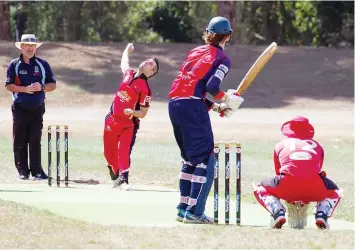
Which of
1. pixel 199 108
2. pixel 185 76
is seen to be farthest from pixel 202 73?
pixel 199 108

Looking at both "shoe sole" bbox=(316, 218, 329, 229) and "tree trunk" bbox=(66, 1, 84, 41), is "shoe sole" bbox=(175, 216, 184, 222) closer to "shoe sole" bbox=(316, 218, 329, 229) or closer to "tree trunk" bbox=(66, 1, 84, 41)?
"shoe sole" bbox=(316, 218, 329, 229)

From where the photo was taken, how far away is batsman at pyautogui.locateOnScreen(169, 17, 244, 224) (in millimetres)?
10055

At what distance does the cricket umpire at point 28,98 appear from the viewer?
14234mm

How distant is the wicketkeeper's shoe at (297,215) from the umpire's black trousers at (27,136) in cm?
530

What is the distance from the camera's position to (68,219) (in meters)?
9.67

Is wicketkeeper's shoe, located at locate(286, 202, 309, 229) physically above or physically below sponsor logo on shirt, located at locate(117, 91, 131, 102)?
below

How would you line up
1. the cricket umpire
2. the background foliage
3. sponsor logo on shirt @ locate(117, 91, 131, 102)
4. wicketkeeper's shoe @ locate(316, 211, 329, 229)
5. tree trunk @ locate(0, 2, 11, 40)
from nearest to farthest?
1. wicketkeeper's shoe @ locate(316, 211, 329, 229)
2. sponsor logo on shirt @ locate(117, 91, 131, 102)
3. the cricket umpire
4. tree trunk @ locate(0, 2, 11, 40)
5. the background foliage

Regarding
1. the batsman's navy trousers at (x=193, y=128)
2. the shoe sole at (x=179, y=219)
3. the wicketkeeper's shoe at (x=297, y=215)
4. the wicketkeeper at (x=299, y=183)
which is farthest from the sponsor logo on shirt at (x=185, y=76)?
the wicketkeeper's shoe at (x=297, y=215)

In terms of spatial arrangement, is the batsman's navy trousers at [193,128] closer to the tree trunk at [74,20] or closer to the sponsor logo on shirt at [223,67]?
the sponsor logo on shirt at [223,67]

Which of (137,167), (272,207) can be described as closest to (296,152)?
(272,207)

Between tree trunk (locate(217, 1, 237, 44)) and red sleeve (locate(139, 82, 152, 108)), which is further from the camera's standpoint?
tree trunk (locate(217, 1, 237, 44))

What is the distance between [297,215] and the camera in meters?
10.1

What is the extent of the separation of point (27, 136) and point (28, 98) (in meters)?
0.59

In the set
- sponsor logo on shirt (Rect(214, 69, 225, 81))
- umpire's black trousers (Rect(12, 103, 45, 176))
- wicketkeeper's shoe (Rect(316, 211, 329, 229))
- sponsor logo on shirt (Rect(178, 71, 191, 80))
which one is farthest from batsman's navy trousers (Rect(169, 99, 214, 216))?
umpire's black trousers (Rect(12, 103, 45, 176))
